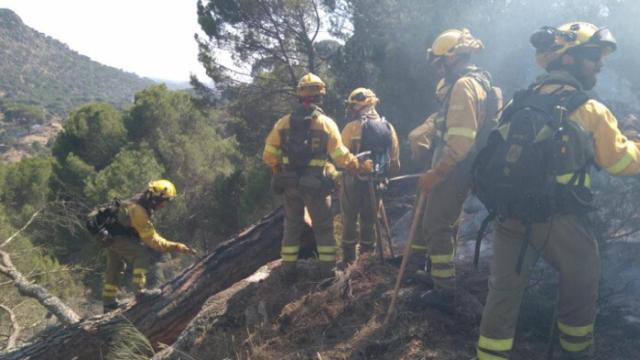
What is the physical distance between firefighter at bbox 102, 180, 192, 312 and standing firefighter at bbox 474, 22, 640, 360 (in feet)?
11.8

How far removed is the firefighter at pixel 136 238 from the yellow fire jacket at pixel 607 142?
4145 millimetres

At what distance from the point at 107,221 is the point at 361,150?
10.4ft

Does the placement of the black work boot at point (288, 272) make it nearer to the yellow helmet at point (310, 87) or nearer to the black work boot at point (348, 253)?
the black work boot at point (348, 253)

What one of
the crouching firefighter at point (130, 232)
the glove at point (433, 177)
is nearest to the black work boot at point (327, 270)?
the glove at point (433, 177)

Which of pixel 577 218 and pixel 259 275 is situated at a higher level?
pixel 577 218

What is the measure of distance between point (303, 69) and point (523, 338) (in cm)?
983

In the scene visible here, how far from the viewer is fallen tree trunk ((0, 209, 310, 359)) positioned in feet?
16.2

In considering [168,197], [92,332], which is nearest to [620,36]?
[168,197]

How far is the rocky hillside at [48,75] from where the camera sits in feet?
268

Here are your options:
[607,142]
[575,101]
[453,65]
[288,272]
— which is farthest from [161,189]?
[607,142]

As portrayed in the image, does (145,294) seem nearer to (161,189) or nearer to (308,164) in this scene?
(161,189)

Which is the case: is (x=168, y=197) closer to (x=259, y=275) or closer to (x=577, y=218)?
(x=259, y=275)

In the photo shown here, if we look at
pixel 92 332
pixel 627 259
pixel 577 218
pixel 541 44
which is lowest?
pixel 92 332

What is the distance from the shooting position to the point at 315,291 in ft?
15.8
